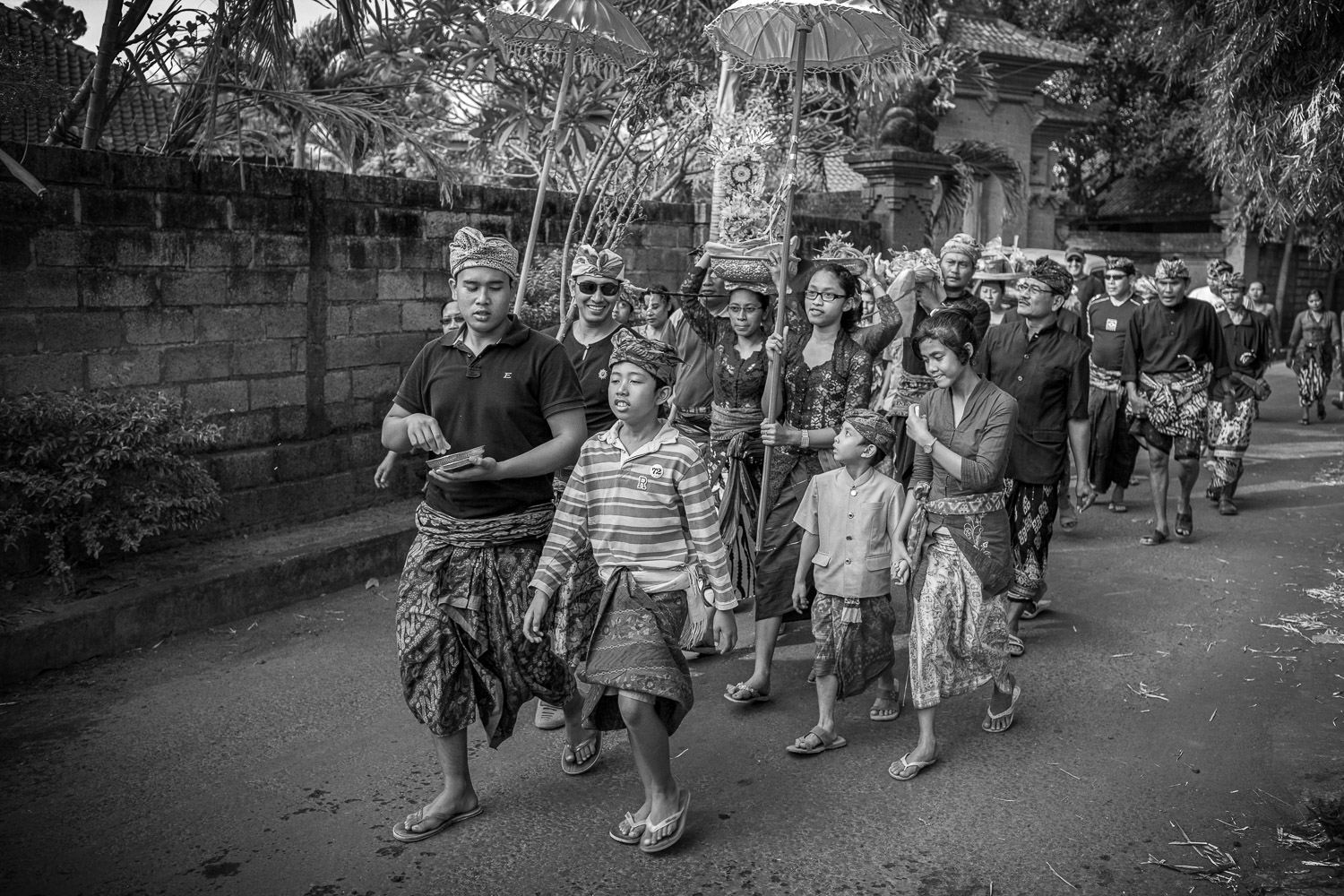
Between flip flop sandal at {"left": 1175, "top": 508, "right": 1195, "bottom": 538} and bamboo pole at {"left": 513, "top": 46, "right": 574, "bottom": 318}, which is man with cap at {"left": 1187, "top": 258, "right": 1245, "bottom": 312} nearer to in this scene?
flip flop sandal at {"left": 1175, "top": 508, "right": 1195, "bottom": 538}

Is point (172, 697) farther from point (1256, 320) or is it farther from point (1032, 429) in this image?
point (1256, 320)

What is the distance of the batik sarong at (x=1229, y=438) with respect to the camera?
391 inches

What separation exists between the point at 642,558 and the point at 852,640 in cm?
122

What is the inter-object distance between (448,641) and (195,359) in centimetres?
433

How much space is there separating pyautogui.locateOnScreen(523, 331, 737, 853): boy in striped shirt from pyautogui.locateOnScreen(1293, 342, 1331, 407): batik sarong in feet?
46.7

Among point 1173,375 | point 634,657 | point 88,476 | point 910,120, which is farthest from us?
point 910,120

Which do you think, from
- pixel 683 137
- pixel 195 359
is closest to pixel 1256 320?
pixel 683 137

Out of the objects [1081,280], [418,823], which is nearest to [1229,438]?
[1081,280]

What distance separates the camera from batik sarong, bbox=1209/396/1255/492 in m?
9.93

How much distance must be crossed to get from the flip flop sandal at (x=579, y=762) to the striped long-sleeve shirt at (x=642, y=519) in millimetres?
877

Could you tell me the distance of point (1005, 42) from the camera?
24.2 meters

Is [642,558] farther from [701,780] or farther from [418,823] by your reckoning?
[418,823]

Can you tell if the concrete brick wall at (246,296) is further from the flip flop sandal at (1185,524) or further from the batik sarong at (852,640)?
the flip flop sandal at (1185,524)

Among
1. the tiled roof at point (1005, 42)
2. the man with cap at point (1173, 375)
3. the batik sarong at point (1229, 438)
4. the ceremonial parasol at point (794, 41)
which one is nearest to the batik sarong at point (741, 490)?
the ceremonial parasol at point (794, 41)
